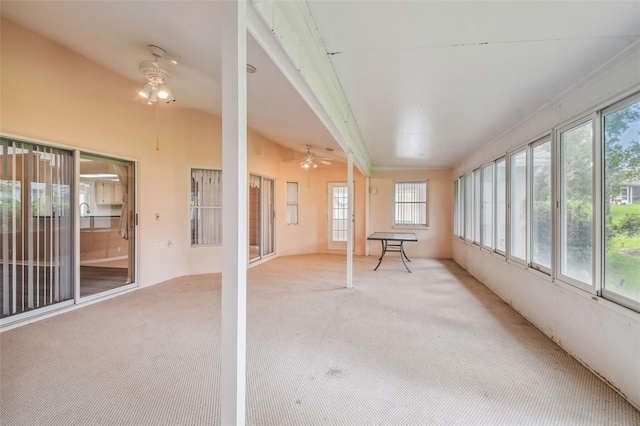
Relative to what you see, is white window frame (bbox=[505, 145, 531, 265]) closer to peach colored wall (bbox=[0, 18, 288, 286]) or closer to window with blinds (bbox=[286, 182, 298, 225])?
peach colored wall (bbox=[0, 18, 288, 286])

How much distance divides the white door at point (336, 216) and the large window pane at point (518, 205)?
4.56m

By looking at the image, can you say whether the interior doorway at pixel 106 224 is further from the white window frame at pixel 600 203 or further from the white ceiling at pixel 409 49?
the white window frame at pixel 600 203

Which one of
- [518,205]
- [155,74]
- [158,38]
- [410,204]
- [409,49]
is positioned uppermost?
[158,38]

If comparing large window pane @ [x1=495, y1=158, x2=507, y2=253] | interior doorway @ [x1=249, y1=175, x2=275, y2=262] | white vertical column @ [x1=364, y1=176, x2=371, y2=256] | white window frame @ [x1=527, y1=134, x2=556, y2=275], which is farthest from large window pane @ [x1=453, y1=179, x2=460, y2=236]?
interior doorway @ [x1=249, y1=175, x2=275, y2=262]

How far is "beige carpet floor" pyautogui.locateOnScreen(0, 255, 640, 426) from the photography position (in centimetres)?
170

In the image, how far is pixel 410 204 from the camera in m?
7.73

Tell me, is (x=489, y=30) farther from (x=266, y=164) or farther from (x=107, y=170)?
(x=266, y=164)

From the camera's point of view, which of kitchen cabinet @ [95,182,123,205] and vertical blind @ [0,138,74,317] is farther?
kitchen cabinet @ [95,182,123,205]

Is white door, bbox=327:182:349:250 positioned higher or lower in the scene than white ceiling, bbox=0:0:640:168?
lower

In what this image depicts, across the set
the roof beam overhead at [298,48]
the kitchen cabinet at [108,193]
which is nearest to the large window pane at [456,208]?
the roof beam overhead at [298,48]

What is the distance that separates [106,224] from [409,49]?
178 inches

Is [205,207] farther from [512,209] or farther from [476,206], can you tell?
[476,206]

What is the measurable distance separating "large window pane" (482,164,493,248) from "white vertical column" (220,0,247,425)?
448 cm

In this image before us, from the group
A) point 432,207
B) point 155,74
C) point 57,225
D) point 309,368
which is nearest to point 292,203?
point 432,207
